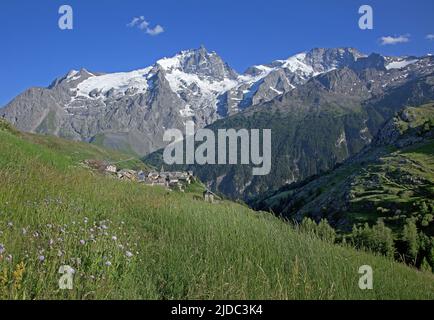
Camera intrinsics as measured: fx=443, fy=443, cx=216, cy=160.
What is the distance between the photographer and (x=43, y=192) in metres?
11.4

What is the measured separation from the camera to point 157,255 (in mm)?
8539

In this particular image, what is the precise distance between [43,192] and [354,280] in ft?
25.5

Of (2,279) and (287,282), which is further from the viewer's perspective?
(287,282)

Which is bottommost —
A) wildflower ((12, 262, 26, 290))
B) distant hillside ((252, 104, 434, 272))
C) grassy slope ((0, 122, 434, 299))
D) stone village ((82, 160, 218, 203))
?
wildflower ((12, 262, 26, 290))

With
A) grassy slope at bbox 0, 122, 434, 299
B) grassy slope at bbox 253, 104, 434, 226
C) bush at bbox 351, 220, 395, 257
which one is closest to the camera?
grassy slope at bbox 0, 122, 434, 299

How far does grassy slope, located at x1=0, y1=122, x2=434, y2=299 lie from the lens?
6613 mm

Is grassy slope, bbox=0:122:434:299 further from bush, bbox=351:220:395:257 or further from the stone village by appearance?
the stone village

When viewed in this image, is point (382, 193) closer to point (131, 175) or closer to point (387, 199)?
point (387, 199)


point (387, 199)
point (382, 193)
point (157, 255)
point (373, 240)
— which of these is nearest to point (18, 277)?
point (157, 255)

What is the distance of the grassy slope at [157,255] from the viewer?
6613 mm

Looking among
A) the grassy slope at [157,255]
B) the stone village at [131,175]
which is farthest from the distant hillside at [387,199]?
the grassy slope at [157,255]

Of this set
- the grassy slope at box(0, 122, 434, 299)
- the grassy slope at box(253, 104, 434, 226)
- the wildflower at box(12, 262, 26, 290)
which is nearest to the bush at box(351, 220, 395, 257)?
the grassy slope at box(0, 122, 434, 299)
